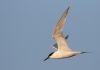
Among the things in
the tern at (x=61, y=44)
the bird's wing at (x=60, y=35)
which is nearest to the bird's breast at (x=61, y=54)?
the tern at (x=61, y=44)

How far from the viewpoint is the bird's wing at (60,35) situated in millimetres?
7216

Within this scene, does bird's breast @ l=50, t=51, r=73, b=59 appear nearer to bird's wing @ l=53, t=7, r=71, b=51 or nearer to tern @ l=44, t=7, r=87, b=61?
tern @ l=44, t=7, r=87, b=61

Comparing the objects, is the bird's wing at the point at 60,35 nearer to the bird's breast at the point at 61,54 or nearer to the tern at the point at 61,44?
the tern at the point at 61,44

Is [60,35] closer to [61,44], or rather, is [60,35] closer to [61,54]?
[61,44]

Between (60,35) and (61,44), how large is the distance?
271mm

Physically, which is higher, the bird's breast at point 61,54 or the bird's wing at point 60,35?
the bird's wing at point 60,35

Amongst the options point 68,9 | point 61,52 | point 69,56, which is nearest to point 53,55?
point 61,52

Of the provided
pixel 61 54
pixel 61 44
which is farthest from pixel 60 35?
pixel 61 54

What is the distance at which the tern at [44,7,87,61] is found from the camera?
719 cm

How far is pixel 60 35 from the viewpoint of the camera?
7777mm

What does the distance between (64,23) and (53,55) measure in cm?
100

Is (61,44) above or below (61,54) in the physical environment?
above

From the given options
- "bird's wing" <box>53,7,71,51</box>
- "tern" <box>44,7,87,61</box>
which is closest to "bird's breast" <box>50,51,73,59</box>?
"tern" <box>44,7,87,61</box>

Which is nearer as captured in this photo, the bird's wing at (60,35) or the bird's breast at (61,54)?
the bird's breast at (61,54)
